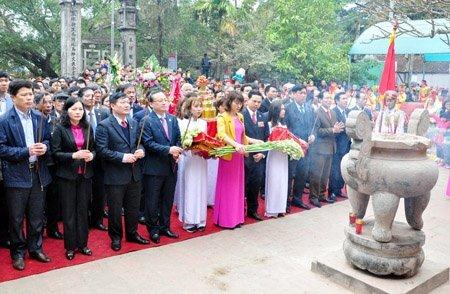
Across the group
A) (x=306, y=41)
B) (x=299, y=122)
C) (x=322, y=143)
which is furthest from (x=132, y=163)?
(x=306, y=41)

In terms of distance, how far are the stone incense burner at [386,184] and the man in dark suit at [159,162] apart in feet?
6.29

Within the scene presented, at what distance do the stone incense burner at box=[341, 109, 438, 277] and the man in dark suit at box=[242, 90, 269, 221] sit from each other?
1.96m

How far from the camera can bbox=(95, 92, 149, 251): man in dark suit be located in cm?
436

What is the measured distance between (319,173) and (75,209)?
3.67m

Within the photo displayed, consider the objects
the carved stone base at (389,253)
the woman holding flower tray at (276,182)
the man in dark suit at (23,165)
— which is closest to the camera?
the carved stone base at (389,253)

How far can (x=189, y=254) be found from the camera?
454 centimetres

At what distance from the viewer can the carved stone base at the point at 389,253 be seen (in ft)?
12.3

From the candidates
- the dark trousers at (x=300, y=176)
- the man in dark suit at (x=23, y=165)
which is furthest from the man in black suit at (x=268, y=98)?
the man in dark suit at (x=23, y=165)

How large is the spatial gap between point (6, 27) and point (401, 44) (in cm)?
1617

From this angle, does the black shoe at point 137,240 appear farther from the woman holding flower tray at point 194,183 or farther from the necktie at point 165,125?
the necktie at point 165,125

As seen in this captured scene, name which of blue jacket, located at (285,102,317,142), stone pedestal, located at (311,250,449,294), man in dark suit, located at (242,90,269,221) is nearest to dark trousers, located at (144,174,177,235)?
man in dark suit, located at (242,90,269,221)

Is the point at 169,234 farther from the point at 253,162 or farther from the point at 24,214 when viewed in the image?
the point at 24,214

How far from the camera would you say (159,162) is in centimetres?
478

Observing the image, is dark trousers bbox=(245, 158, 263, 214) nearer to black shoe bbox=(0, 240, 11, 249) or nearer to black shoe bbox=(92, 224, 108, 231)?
black shoe bbox=(92, 224, 108, 231)
